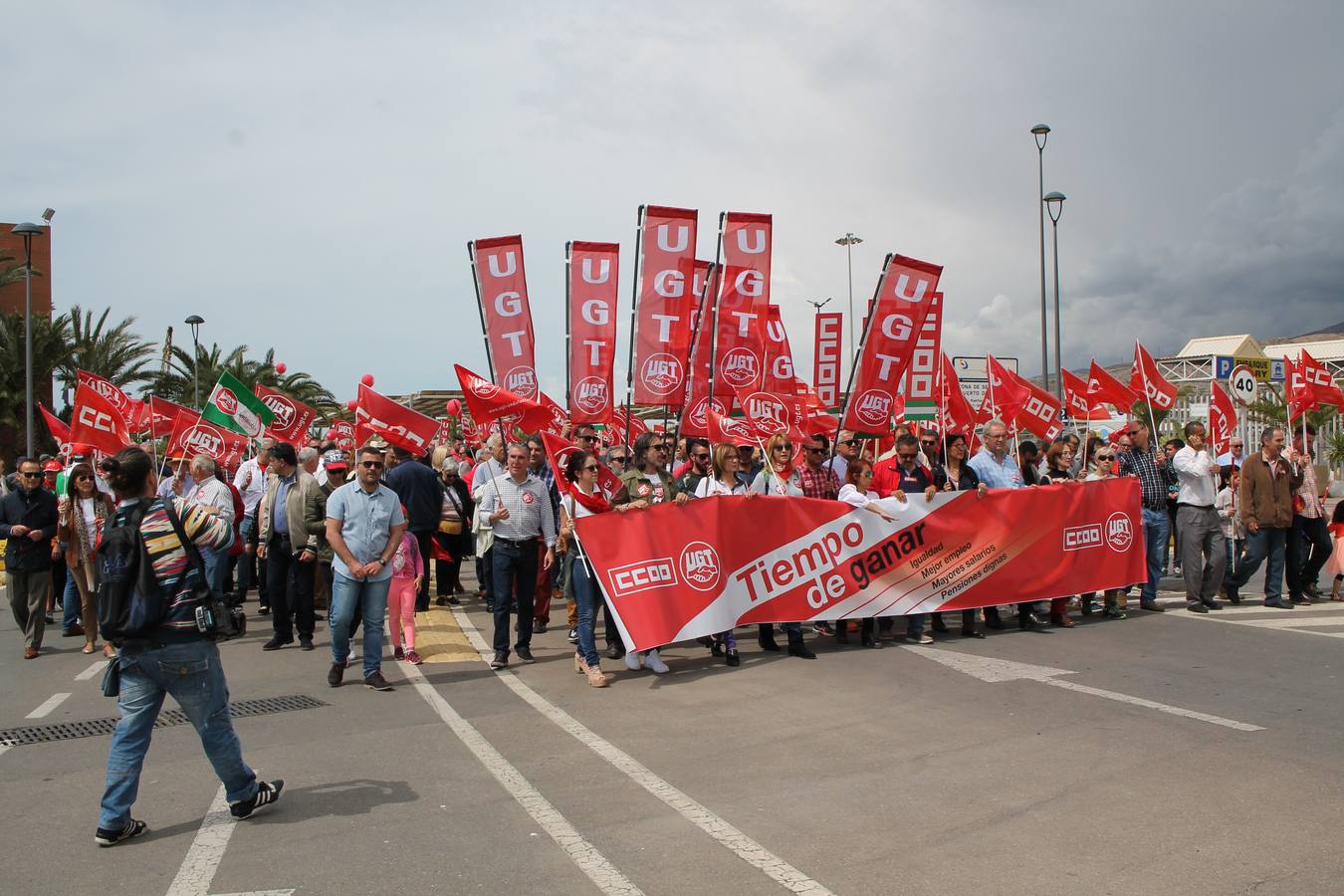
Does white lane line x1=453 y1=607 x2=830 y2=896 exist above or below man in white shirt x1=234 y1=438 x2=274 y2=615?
below

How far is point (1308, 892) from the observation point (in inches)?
156

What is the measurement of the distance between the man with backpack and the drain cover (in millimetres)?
1669

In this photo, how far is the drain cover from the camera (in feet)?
23.1

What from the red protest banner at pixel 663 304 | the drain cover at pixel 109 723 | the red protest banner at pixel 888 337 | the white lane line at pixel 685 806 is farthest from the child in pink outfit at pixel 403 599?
the red protest banner at pixel 888 337

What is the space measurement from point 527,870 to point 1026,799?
241 cm

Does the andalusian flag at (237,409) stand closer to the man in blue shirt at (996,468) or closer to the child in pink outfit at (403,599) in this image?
the child in pink outfit at (403,599)

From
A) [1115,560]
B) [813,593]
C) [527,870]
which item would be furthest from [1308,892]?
[1115,560]

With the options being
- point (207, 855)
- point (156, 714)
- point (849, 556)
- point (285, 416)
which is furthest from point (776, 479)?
point (285, 416)

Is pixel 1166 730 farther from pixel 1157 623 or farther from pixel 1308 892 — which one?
pixel 1157 623

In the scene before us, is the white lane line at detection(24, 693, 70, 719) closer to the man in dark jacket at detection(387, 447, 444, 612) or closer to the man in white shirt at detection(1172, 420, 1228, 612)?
the man in dark jacket at detection(387, 447, 444, 612)

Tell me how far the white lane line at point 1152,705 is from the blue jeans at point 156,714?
17.8 ft

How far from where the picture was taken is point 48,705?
8.09 meters

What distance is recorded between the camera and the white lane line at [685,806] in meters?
4.28

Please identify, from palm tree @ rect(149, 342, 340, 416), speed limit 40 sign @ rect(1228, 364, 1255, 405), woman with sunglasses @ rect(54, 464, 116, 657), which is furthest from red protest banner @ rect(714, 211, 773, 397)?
palm tree @ rect(149, 342, 340, 416)
